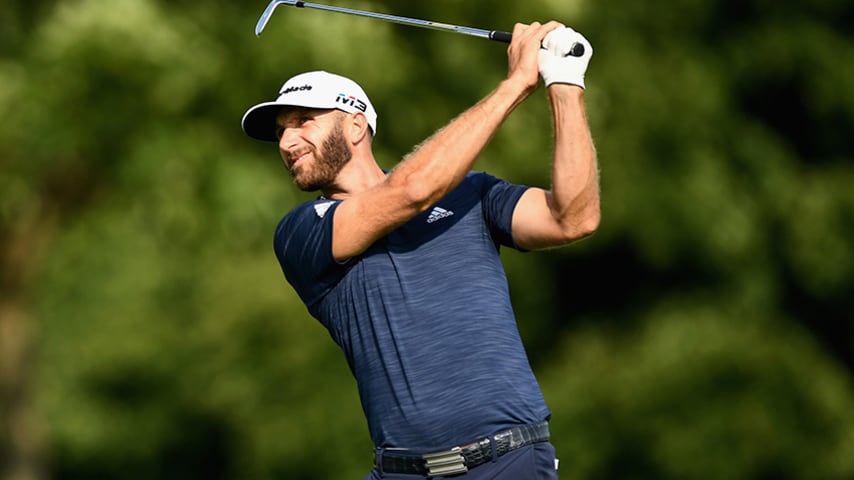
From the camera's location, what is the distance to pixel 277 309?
44.9ft

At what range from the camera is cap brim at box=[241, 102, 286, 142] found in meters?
5.16

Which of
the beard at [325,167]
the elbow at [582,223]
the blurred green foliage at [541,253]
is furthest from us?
the blurred green foliage at [541,253]

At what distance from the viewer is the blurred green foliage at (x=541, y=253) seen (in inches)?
424

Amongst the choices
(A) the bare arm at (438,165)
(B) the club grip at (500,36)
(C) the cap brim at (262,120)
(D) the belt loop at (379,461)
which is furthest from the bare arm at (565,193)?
(C) the cap brim at (262,120)

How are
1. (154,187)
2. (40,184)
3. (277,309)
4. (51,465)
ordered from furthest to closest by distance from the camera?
(51,465) < (277,309) < (40,184) < (154,187)

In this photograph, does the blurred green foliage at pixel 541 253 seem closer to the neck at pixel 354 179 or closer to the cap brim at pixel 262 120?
the cap brim at pixel 262 120

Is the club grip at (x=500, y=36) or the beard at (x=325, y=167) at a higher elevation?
the club grip at (x=500, y=36)

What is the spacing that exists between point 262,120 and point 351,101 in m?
0.31

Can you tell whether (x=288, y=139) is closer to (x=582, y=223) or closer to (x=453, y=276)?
(x=453, y=276)

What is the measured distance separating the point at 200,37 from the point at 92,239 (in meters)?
2.51

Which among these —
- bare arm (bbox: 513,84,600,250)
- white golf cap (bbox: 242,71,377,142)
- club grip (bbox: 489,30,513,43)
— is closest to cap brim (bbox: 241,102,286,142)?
white golf cap (bbox: 242,71,377,142)

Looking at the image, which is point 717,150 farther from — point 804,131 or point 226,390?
point 226,390

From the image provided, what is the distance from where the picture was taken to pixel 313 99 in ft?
16.6

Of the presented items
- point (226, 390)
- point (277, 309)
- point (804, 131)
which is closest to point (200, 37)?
point (277, 309)
